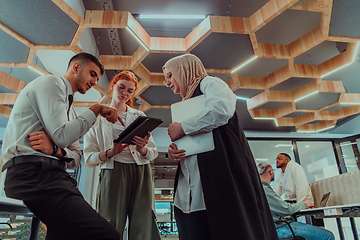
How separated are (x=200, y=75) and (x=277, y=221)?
1907mm

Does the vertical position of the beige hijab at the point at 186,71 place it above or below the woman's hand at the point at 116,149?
above

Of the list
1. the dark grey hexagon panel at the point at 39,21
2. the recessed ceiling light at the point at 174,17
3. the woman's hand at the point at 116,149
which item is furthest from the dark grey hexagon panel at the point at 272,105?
the woman's hand at the point at 116,149

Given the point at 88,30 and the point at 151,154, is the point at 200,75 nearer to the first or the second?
the point at 151,154

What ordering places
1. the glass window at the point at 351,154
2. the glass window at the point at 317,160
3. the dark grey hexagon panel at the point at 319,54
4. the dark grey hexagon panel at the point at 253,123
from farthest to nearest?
the glass window at the point at 317,160 → the glass window at the point at 351,154 → the dark grey hexagon panel at the point at 253,123 → the dark grey hexagon panel at the point at 319,54

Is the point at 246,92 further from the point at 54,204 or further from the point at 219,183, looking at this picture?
the point at 54,204

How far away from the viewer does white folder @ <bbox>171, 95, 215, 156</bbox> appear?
1127mm

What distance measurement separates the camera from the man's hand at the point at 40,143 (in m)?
1.00

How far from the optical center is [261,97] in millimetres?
5121

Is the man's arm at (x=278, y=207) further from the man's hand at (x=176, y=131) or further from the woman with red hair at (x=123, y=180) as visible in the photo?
the man's hand at (x=176, y=131)

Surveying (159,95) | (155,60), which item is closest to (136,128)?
(155,60)

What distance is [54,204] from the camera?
937 mm

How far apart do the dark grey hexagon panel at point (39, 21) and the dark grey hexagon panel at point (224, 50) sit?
65.6 inches

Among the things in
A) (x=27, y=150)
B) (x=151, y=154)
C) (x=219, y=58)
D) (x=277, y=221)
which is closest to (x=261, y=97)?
(x=219, y=58)

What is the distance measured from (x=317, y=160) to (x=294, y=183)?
15.4 feet
